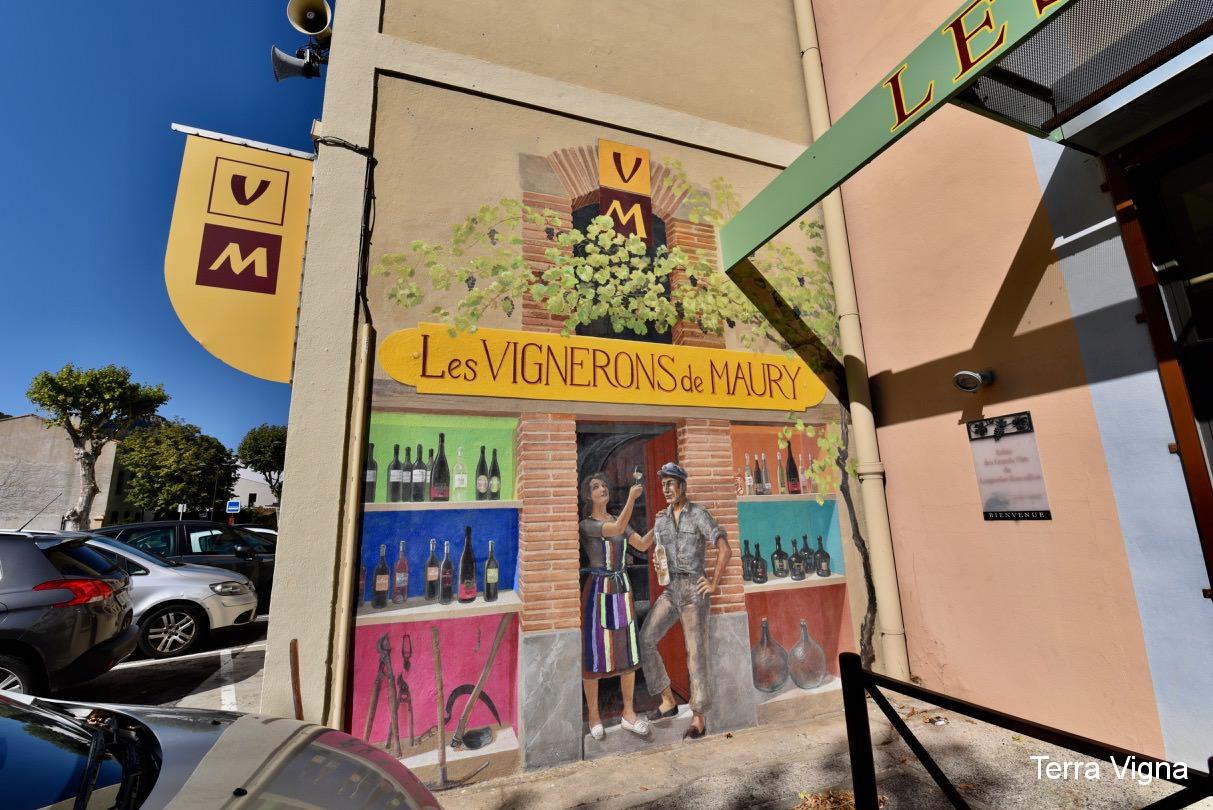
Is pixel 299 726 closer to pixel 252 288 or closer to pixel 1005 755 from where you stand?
pixel 252 288

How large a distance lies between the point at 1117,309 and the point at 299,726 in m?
4.88

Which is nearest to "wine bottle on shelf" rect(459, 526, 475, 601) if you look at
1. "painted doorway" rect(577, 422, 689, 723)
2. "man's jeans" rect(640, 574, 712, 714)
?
"painted doorway" rect(577, 422, 689, 723)

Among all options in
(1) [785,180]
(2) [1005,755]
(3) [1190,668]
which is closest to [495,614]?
(2) [1005,755]

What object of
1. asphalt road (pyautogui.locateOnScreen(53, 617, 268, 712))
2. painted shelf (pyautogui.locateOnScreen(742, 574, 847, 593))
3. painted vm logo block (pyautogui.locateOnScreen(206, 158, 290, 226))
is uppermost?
painted vm logo block (pyautogui.locateOnScreen(206, 158, 290, 226))

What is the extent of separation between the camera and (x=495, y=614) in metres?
3.42

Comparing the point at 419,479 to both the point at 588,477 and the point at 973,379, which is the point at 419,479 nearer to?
the point at 588,477

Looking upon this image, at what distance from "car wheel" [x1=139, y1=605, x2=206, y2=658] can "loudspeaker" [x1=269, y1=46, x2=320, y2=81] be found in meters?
5.87

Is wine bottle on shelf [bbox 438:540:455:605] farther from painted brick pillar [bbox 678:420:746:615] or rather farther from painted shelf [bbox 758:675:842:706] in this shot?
painted shelf [bbox 758:675:842:706]

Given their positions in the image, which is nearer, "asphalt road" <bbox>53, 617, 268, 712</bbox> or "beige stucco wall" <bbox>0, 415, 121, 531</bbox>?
"asphalt road" <bbox>53, 617, 268, 712</bbox>

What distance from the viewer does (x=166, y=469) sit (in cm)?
2728

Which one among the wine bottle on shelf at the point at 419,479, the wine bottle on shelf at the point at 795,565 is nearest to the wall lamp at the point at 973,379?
the wine bottle on shelf at the point at 795,565

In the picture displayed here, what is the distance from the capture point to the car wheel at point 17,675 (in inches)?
154

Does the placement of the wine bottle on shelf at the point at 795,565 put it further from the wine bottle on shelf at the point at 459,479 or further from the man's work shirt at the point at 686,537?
the wine bottle on shelf at the point at 459,479

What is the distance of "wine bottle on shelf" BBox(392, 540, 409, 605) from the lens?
3.27 m
